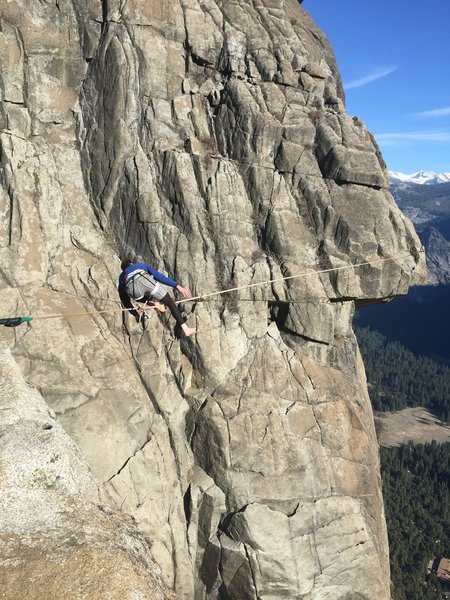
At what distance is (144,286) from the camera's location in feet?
50.5

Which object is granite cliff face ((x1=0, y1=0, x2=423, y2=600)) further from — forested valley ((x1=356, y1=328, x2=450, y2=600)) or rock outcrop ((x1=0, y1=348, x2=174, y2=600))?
forested valley ((x1=356, y1=328, x2=450, y2=600))

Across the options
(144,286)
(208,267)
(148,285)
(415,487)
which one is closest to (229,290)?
(208,267)

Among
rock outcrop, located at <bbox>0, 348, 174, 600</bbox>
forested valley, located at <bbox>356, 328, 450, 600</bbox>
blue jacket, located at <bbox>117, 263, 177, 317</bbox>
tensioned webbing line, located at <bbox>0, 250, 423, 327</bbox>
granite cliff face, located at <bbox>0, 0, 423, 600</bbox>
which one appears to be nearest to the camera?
rock outcrop, located at <bbox>0, 348, 174, 600</bbox>

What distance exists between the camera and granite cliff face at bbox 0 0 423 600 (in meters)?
15.1

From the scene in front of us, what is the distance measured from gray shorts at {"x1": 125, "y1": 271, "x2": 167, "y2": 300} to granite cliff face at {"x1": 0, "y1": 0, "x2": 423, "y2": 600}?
4.71 feet

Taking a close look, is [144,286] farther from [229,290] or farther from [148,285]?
[229,290]

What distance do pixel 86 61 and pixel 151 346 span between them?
412 inches

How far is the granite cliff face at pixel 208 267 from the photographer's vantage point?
1514 cm

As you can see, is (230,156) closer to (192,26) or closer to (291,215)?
(291,215)

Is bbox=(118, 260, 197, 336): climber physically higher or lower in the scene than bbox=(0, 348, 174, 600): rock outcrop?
higher

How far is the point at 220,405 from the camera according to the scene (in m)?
16.2

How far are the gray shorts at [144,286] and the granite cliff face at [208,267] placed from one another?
1.43 meters

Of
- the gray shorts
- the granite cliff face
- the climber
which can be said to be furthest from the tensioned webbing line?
the gray shorts

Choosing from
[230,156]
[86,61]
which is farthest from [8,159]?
[230,156]
